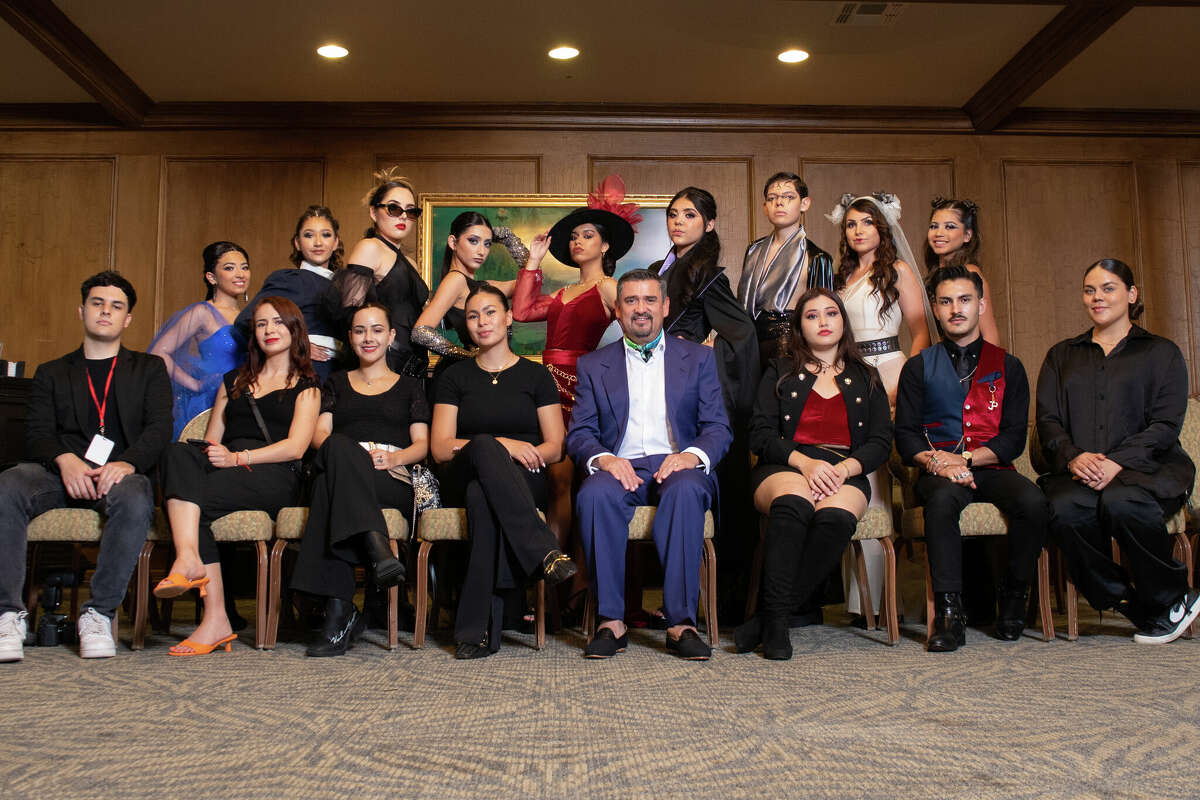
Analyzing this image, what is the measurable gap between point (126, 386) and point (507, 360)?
4.67ft

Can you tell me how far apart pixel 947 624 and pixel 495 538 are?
152 cm

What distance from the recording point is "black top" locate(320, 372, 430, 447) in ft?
12.7

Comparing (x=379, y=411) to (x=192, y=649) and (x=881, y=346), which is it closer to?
(x=192, y=649)

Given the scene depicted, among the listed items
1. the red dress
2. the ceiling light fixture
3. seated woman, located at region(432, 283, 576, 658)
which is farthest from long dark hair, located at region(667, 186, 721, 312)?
the ceiling light fixture

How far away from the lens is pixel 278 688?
278 centimetres

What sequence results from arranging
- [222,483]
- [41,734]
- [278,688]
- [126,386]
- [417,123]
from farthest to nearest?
[417,123], [126,386], [222,483], [278,688], [41,734]

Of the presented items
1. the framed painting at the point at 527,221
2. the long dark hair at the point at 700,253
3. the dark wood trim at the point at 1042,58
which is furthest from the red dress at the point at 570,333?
the dark wood trim at the point at 1042,58

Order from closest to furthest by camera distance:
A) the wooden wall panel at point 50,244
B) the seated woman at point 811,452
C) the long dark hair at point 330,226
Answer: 1. the seated woman at point 811,452
2. the long dark hair at point 330,226
3. the wooden wall panel at point 50,244

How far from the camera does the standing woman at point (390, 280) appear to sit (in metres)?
4.27

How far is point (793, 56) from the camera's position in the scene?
6.19 m

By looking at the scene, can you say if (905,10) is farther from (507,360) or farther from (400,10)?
(507,360)

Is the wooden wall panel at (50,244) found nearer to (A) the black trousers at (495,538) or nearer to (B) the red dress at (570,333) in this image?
(B) the red dress at (570,333)

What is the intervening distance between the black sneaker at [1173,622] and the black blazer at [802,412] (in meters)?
1.06

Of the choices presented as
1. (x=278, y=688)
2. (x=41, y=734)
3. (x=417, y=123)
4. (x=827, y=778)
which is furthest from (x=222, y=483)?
(x=417, y=123)
